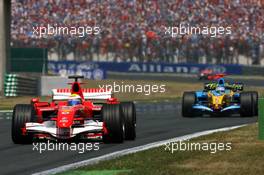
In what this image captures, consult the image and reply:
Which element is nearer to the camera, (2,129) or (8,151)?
(8,151)

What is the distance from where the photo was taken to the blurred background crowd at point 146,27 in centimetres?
6094

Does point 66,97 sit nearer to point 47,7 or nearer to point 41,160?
point 41,160

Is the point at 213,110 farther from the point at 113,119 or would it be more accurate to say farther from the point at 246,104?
the point at 113,119

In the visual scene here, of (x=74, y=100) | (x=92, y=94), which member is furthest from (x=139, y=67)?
(x=74, y=100)

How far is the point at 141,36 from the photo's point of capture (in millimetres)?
61125

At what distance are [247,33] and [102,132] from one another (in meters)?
47.5

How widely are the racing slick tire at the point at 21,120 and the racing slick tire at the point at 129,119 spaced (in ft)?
6.08

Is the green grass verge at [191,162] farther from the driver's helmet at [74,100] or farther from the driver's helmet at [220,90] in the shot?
the driver's helmet at [220,90]

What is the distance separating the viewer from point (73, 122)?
51.1 feet

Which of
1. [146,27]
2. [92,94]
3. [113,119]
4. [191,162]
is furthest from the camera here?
[146,27]

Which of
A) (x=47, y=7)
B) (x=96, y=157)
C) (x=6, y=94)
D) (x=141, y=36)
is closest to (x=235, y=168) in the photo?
(x=96, y=157)

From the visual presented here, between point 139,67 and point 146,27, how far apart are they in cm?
839

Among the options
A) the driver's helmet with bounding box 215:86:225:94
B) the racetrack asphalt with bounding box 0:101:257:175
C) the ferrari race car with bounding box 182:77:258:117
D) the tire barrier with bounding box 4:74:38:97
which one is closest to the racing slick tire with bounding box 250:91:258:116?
the ferrari race car with bounding box 182:77:258:117

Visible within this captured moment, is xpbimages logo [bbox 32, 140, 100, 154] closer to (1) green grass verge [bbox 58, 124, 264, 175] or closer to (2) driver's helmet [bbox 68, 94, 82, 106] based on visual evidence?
(2) driver's helmet [bbox 68, 94, 82, 106]
